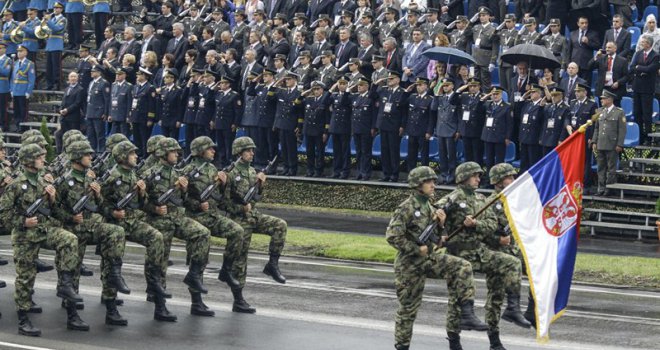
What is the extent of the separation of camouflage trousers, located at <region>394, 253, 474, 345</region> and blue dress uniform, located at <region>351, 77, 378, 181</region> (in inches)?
519

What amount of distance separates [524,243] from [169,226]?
527 cm

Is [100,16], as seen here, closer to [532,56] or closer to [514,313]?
[532,56]

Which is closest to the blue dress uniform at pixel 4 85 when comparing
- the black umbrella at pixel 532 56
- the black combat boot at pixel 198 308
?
the black umbrella at pixel 532 56

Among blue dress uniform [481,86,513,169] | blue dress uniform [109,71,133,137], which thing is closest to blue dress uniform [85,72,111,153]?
blue dress uniform [109,71,133,137]

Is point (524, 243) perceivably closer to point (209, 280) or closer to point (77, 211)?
point (77, 211)

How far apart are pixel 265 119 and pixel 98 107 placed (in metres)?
4.31

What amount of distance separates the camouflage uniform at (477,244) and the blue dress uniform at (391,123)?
11794 mm

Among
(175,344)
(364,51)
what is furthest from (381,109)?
(175,344)

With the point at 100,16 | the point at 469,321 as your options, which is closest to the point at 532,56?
the point at 469,321

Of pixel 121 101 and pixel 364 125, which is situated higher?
pixel 121 101

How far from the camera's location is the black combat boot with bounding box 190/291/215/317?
18875mm

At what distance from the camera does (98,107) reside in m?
32.8

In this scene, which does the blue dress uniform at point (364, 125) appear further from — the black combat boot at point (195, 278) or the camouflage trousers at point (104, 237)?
the camouflage trousers at point (104, 237)

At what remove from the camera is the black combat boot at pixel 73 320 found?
17812mm
